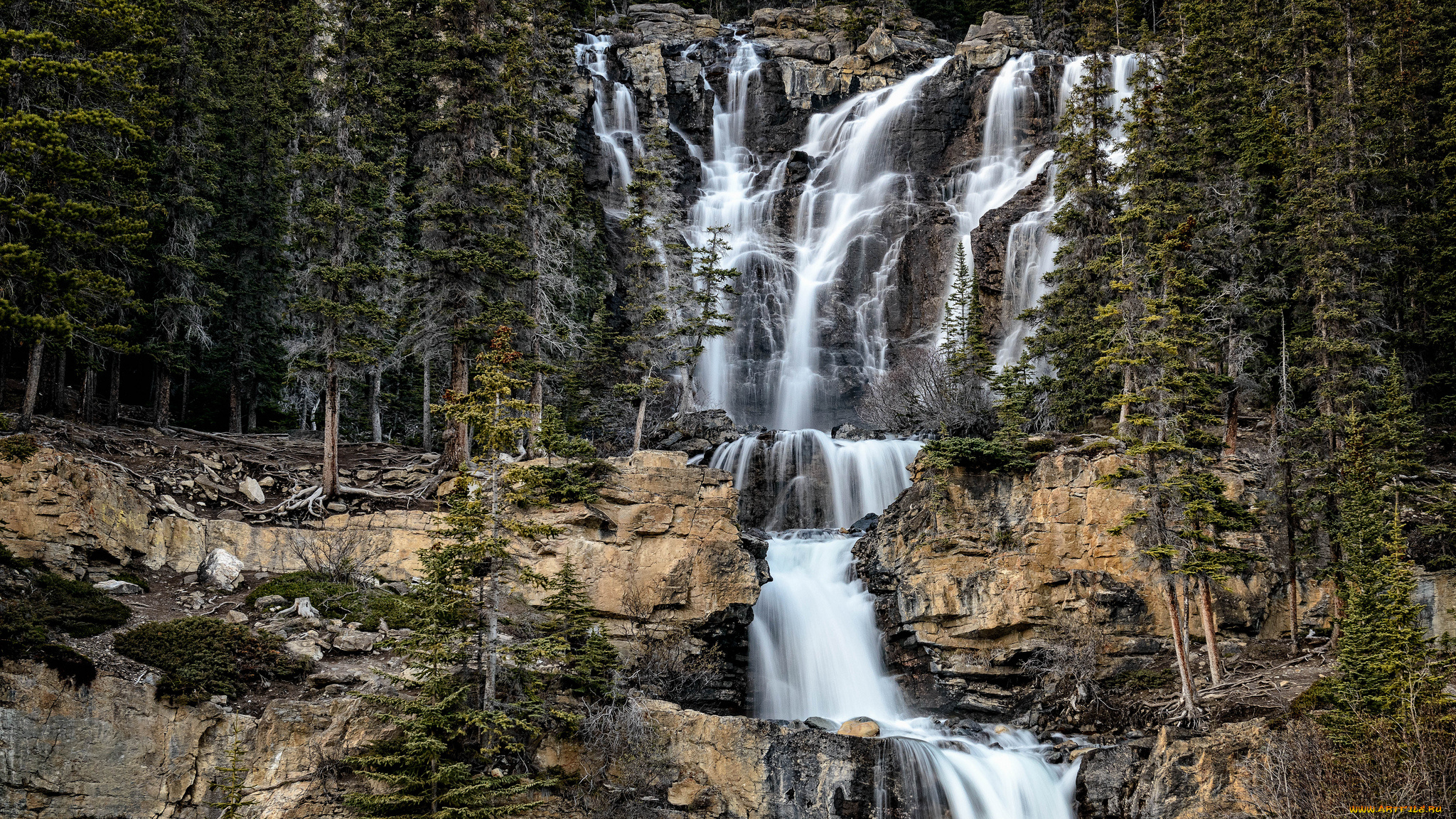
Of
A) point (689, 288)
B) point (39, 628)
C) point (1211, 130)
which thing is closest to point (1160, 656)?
point (1211, 130)

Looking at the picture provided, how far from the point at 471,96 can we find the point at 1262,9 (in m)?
32.4

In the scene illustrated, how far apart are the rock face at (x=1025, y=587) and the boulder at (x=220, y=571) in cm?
1723

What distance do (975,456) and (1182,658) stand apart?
7783mm

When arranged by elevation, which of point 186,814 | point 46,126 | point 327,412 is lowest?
point 186,814

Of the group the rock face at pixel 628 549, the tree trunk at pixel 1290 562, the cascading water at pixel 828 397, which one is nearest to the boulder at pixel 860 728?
the cascading water at pixel 828 397

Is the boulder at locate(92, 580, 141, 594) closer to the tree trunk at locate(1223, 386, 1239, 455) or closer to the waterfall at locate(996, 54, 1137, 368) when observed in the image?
the tree trunk at locate(1223, 386, 1239, 455)

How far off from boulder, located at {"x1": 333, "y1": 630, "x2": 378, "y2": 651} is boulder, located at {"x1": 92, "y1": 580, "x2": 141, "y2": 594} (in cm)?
483

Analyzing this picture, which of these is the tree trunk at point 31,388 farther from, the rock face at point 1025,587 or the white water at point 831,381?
the rock face at point 1025,587

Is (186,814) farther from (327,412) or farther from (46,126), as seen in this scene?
(46,126)

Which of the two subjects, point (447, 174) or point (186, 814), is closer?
point (186, 814)

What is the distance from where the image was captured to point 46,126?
69.8 feet

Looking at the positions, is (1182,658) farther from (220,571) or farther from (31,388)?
(31,388)

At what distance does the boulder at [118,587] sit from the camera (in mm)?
21188

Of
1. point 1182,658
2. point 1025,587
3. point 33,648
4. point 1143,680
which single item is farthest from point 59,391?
point 1143,680
